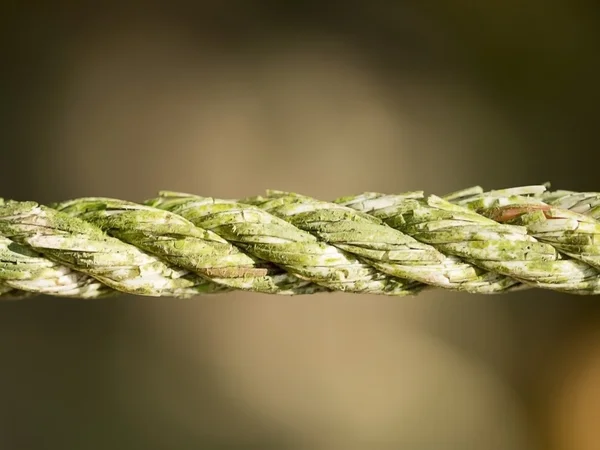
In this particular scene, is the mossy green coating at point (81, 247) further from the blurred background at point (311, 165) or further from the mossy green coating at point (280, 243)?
the blurred background at point (311, 165)

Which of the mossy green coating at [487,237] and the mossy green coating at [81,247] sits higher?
the mossy green coating at [487,237]

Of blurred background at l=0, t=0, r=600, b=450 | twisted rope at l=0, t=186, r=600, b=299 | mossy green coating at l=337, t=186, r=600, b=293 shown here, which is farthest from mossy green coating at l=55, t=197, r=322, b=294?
blurred background at l=0, t=0, r=600, b=450

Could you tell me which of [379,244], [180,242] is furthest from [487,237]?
[180,242]

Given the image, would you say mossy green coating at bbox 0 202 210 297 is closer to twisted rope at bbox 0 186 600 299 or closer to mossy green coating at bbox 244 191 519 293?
twisted rope at bbox 0 186 600 299

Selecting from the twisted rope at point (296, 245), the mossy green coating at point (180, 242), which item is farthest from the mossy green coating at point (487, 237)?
the mossy green coating at point (180, 242)

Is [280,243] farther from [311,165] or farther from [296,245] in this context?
[311,165]

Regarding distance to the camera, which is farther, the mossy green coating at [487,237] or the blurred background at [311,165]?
the blurred background at [311,165]
